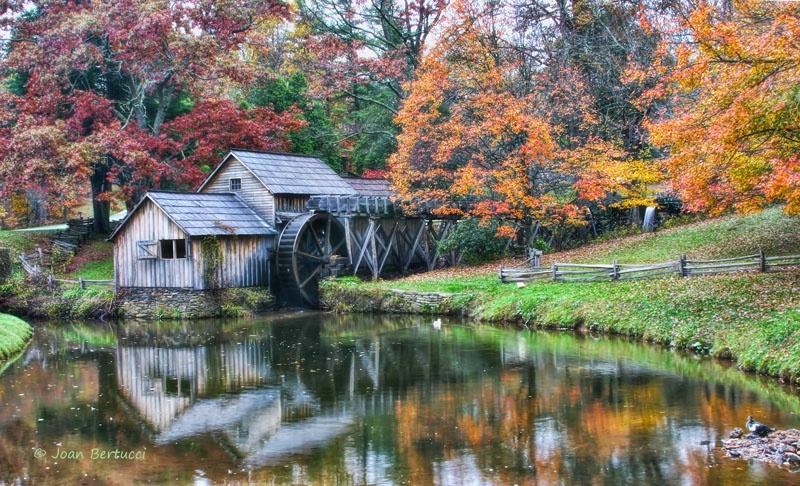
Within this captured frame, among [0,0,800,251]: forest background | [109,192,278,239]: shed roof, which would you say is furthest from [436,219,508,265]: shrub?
[109,192,278,239]: shed roof

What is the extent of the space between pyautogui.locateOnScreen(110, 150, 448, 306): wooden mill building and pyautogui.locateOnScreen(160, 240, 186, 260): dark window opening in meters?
0.04

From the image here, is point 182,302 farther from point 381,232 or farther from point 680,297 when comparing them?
point 680,297

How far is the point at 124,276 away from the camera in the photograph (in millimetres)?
29047

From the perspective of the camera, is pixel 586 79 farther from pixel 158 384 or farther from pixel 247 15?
pixel 158 384

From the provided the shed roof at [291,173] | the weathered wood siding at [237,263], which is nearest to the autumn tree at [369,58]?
the shed roof at [291,173]

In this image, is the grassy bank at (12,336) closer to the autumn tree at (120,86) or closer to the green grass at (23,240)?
the autumn tree at (120,86)

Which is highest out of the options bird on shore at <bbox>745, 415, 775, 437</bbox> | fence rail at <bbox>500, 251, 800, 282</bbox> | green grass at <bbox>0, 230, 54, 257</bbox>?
green grass at <bbox>0, 230, 54, 257</bbox>

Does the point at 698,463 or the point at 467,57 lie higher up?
the point at 467,57

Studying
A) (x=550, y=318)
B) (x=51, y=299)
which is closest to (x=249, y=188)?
(x=51, y=299)

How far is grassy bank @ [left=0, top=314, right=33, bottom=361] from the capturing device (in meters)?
20.1

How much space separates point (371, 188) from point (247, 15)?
9422 millimetres

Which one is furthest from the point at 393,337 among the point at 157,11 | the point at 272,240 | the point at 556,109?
the point at 157,11

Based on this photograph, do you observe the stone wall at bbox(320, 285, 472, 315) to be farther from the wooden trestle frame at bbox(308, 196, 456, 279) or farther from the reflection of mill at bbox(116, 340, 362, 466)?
the reflection of mill at bbox(116, 340, 362, 466)

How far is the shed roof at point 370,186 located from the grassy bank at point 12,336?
15.2 meters
